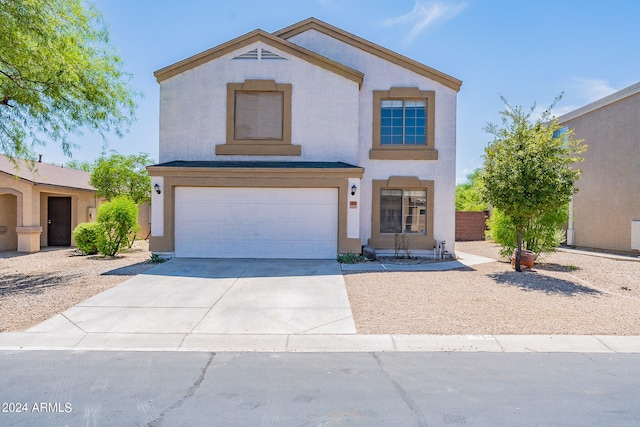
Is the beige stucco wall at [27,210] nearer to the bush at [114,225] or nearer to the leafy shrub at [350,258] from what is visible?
the bush at [114,225]

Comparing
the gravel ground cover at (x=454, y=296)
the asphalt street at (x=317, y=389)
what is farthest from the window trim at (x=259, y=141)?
the asphalt street at (x=317, y=389)

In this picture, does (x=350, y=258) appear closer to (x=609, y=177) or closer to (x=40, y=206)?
(x=609, y=177)

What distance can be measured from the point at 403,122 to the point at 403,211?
139 inches

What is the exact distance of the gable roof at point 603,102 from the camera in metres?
16.5

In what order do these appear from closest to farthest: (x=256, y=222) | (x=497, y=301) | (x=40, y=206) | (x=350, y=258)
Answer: (x=497, y=301) < (x=350, y=258) < (x=256, y=222) < (x=40, y=206)

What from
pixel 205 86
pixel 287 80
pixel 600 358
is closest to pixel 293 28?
pixel 287 80

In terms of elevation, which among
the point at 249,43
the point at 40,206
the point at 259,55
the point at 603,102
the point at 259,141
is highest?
the point at 249,43

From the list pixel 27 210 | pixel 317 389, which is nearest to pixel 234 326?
pixel 317 389

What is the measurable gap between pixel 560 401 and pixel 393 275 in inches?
273

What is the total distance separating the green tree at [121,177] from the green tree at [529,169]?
1877cm

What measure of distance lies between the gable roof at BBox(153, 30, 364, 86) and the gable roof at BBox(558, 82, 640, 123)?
475 inches

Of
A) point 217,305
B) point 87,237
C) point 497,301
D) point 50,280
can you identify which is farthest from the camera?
point 87,237

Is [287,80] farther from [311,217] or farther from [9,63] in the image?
[9,63]

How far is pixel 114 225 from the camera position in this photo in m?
15.4
